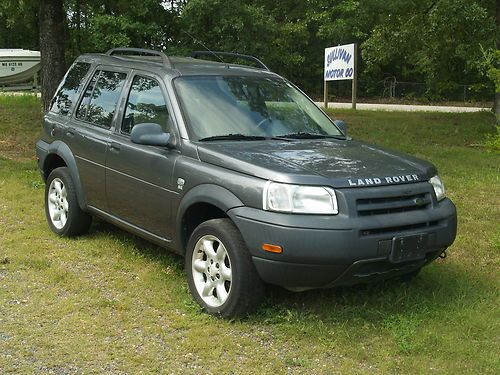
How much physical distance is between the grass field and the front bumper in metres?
0.41

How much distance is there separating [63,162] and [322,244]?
361 cm

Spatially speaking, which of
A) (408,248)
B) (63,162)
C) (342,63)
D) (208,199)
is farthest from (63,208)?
(342,63)

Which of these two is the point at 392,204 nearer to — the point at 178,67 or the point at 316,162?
the point at 316,162

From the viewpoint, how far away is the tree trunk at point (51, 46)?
1270cm

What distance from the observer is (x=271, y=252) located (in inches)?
162

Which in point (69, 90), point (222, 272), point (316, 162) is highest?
point (69, 90)

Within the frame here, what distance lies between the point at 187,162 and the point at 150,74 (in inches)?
44.4

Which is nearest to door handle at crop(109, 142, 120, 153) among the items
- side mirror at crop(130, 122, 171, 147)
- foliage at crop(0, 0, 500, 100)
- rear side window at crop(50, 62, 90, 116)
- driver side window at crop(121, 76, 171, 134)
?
driver side window at crop(121, 76, 171, 134)

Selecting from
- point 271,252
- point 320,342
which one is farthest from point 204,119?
point 320,342

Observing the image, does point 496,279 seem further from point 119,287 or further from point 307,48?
point 307,48

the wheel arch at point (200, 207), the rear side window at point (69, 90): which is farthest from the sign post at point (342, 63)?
the wheel arch at point (200, 207)

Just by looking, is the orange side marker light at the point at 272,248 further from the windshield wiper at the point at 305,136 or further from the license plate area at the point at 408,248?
the windshield wiper at the point at 305,136

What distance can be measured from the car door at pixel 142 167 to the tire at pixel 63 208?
73cm

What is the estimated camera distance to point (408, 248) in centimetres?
427
